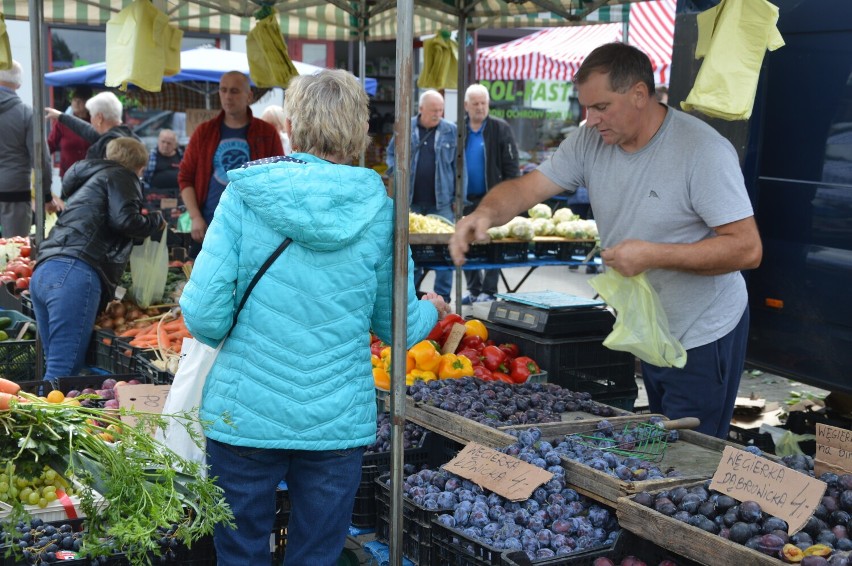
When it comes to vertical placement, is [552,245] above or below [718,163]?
below

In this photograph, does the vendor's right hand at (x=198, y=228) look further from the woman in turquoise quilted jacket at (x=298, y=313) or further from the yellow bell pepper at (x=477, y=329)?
the woman in turquoise quilted jacket at (x=298, y=313)

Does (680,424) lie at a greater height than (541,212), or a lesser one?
lesser

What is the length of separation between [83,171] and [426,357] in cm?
235

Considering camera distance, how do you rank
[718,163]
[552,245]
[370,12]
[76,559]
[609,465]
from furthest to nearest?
[552,245], [370,12], [718,163], [609,465], [76,559]

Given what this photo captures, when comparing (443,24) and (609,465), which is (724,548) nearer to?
(609,465)

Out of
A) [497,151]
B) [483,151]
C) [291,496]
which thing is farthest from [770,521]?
[497,151]

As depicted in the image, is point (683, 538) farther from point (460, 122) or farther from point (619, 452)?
point (460, 122)

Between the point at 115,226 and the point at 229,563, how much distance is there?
3.09 meters

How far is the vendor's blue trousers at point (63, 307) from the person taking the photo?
526cm

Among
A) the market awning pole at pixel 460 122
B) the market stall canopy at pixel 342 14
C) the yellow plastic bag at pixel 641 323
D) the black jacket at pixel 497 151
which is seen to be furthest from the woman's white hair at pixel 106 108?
the yellow plastic bag at pixel 641 323

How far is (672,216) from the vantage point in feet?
11.7

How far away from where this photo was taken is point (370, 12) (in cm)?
755

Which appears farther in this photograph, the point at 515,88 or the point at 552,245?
the point at 515,88

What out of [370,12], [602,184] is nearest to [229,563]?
[602,184]
